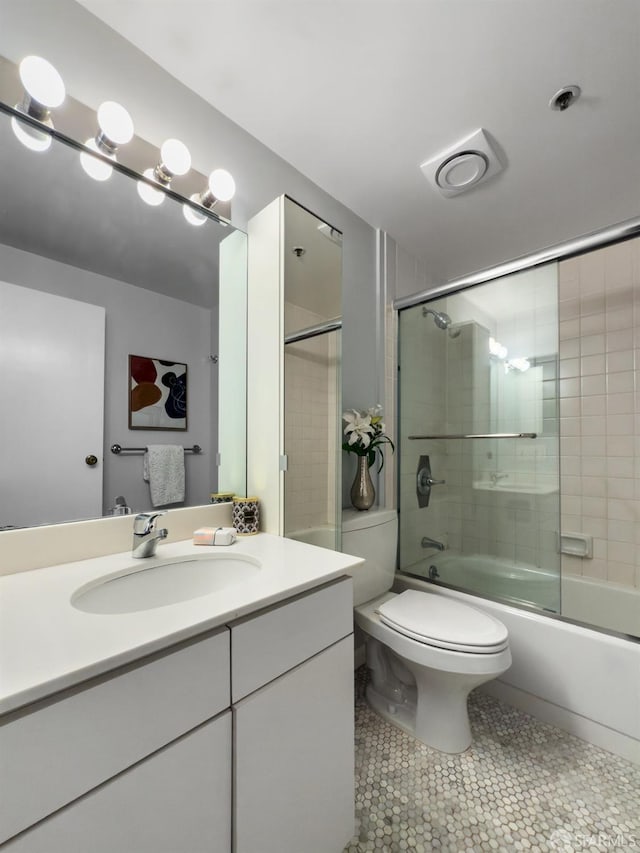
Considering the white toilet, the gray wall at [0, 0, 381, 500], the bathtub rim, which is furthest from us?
the bathtub rim

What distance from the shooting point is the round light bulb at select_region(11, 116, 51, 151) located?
0.86 metres

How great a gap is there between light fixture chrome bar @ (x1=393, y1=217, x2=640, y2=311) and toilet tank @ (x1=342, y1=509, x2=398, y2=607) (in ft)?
3.52

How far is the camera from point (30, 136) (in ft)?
2.91

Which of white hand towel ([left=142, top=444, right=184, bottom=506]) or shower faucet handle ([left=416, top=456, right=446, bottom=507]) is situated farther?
shower faucet handle ([left=416, top=456, right=446, bottom=507])

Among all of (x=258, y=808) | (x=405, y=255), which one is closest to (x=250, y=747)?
(x=258, y=808)

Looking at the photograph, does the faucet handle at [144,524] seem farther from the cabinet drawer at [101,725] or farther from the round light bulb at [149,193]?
the round light bulb at [149,193]

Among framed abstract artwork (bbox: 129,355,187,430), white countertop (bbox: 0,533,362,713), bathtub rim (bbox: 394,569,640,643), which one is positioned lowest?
bathtub rim (bbox: 394,569,640,643)

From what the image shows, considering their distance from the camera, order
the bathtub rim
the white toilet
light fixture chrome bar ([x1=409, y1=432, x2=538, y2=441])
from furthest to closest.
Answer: light fixture chrome bar ([x1=409, y1=432, x2=538, y2=441])
the bathtub rim
the white toilet

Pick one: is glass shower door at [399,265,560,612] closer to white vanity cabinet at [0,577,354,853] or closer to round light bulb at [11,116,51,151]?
white vanity cabinet at [0,577,354,853]

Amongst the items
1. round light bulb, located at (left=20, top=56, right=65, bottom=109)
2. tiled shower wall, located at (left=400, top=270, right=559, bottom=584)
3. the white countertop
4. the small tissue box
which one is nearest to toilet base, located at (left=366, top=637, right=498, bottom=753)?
tiled shower wall, located at (left=400, top=270, right=559, bottom=584)

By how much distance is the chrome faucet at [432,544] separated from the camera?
6.31ft

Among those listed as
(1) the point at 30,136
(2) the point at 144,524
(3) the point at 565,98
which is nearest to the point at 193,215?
(1) the point at 30,136

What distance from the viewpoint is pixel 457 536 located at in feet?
6.41

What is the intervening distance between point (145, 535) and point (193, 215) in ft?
3.29
